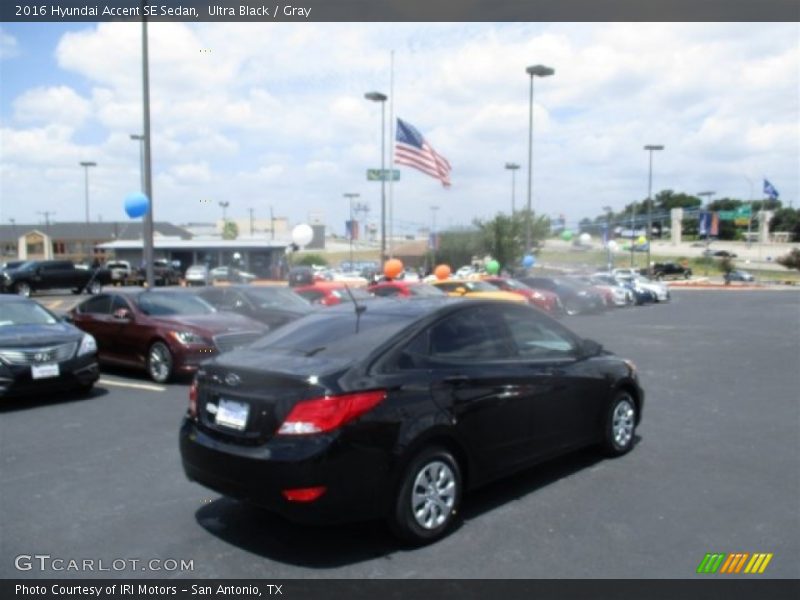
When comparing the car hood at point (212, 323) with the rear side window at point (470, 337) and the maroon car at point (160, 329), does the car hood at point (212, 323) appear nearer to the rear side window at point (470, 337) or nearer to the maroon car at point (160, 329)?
the maroon car at point (160, 329)

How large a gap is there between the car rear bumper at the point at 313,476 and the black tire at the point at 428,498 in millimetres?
141

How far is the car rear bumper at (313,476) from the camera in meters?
4.07

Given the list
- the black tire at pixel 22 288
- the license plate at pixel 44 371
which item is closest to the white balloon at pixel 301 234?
the black tire at pixel 22 288

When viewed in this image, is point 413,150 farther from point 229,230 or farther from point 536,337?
point 229,230

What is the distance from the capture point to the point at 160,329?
405 inches

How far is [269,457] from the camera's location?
164 inches

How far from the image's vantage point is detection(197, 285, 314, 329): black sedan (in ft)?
41.9

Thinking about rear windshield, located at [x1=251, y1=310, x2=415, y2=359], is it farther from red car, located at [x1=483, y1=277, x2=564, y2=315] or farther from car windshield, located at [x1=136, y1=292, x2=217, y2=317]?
red car, located at [x1=483, y1=277, x2=564, y2=315]

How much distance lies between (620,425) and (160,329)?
268 inches

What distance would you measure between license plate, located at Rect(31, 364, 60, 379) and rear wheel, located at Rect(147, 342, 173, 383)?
1.71 meters

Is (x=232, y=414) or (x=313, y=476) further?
(x=232, y=414)

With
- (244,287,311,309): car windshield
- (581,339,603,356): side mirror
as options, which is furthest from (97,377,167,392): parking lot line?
(581,339,603,356): side mirror

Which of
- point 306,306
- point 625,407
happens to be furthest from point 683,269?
point 625,407

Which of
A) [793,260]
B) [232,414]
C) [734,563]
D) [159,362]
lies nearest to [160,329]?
[159,362]
